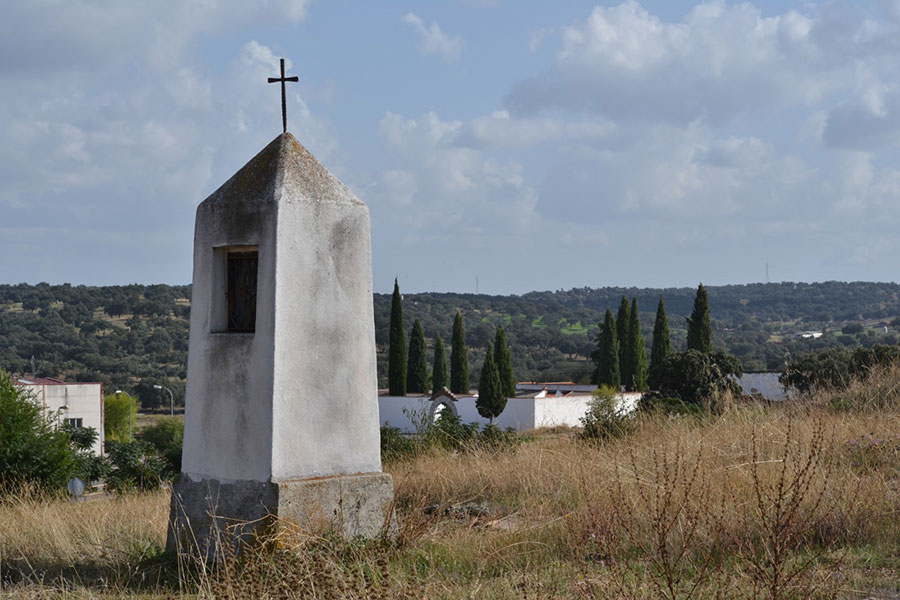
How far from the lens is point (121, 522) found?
8656 millimetres

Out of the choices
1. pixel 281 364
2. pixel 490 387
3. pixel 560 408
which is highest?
pixel 281 364

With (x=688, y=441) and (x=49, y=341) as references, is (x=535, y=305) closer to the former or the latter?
(x=49, y=341)

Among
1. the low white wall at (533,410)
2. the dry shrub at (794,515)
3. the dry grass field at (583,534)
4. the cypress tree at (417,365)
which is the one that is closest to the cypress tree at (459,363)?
the cypress tree at (417,365)

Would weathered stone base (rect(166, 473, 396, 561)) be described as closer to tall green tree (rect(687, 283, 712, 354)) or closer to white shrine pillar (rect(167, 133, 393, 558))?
white shrine pillar (rect(167, 133, 393, 558))

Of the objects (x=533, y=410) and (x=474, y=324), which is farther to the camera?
(x=474, y=324)

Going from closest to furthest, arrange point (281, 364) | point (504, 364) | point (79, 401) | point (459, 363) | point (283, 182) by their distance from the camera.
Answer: point (281, 364), point (283, 182), point (504, 364), point (459, 363), point (79, 401)

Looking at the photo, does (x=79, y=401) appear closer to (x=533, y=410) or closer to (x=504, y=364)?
(x=504, y=364)

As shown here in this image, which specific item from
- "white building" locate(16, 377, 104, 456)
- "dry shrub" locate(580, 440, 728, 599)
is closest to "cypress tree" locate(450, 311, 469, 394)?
"white building" locate(16, 377, 104, 456)

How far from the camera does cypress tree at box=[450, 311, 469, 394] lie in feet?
182

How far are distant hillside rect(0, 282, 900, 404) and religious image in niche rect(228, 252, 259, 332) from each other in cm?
5340

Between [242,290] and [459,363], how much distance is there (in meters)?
48.6

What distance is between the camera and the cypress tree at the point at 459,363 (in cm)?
5534

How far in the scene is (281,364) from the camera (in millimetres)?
6762

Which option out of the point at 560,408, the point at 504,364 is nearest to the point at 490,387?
the point at 560,408
